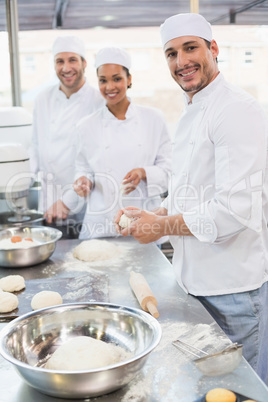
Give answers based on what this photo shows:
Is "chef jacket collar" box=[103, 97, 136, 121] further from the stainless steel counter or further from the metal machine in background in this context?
the stainless steel counter

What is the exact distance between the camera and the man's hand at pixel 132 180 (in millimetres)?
2410

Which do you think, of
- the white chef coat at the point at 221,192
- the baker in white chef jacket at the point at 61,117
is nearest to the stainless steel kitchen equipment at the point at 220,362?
the white chef coat at the point at 221,192

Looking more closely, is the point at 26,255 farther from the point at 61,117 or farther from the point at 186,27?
the point at 61,117

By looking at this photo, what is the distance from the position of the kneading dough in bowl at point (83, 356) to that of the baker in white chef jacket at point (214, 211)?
571 millimetres

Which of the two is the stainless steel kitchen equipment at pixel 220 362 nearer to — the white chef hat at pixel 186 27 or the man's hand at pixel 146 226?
the man's hand at pixel 146 226

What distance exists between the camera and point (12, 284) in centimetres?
162

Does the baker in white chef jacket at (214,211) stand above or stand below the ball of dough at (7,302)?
above

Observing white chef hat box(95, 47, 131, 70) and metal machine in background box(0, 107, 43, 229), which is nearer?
metal machine in background box(0, 107, 43, 229)

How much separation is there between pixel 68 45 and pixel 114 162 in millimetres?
878

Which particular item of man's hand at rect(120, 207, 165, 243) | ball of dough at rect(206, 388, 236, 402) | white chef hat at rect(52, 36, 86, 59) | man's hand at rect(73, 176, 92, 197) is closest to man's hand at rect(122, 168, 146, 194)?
man's hand at rect(73, 176, 92, 197)

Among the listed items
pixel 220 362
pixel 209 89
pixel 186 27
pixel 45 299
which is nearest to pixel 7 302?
pixel 45 299

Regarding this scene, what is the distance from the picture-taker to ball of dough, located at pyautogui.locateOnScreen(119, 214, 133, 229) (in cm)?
175

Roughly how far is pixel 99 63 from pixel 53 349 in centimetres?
178

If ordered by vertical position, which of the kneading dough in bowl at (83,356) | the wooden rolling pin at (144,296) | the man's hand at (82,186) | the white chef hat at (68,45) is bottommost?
the wooden rolling pin at (144,296)
